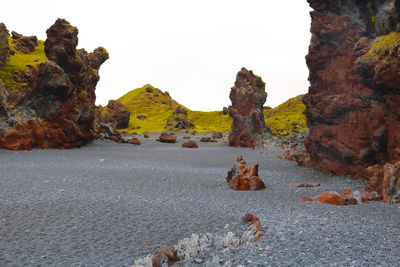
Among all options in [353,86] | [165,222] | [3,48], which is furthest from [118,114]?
[165,222]

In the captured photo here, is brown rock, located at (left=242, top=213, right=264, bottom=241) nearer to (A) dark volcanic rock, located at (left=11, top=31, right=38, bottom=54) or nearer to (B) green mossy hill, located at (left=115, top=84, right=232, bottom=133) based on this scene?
(A) dark volcanic rock, located at (left=11, top=31, right=38, bottom=54)

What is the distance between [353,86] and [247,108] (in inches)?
1149

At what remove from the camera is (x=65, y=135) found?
31984mm

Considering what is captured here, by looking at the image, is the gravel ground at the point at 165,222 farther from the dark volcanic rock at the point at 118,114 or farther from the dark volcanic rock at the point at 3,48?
the dark volcanic rock at the point at 118,114

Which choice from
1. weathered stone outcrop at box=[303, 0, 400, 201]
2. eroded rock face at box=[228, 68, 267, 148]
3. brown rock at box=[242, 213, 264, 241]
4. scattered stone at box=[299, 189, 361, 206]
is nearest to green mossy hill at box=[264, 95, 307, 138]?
eroded rock face at box=[228, 68, 267, 148]

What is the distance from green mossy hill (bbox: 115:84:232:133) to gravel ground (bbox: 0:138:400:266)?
73.6 metres

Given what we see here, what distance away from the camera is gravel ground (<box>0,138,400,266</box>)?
639 centimetres

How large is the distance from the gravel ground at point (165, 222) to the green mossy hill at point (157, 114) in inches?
2898

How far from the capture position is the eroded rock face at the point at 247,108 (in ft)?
145

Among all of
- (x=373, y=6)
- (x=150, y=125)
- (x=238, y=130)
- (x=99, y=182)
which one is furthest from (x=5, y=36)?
(x=150, y=125)

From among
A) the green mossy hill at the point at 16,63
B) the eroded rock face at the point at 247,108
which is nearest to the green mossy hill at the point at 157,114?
the eroded rock face at the point at 247,108

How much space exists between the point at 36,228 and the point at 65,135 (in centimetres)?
2616

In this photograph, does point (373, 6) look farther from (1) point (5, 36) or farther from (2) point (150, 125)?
(2) point (150, 125)

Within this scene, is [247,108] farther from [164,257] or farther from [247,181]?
[164,257]
